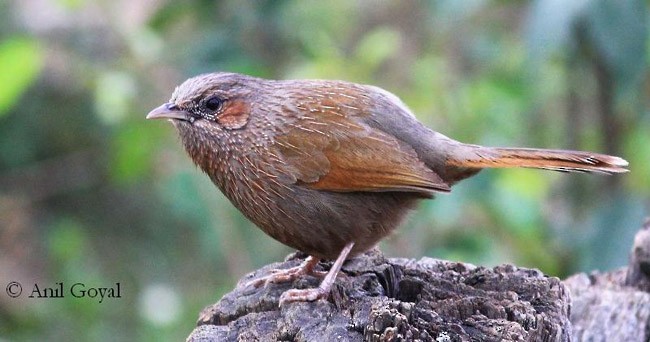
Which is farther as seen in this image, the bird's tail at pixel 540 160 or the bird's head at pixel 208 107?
the bird's head at pixel 208 107

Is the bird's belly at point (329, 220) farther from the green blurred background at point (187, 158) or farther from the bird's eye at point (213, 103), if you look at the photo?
the green blurred background at point (187, 158)

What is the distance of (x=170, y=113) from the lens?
14.0ft

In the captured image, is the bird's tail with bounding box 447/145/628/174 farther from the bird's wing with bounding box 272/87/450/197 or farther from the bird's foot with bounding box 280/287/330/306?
the bird's foot with bounding box 280/287/330/306

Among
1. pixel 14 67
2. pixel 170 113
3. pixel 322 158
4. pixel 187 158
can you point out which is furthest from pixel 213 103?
pixel 187 158

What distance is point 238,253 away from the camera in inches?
257

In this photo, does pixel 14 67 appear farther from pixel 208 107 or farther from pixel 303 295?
pixel 303 295

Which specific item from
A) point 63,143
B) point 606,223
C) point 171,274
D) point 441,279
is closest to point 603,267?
point 606,223

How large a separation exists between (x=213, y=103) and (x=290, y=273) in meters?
0.85

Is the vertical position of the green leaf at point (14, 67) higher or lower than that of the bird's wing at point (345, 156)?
higher

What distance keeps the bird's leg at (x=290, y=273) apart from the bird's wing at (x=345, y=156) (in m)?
0.38

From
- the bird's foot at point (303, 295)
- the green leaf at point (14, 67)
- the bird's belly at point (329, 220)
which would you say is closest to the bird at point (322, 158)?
the bird's belly at point (329, 220)

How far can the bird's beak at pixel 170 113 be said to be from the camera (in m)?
4.25

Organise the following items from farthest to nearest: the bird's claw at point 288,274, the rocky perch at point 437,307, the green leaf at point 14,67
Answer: the green leaf at point 14,67
the bird's claw at point 288,274
the rocky perch at point 437,307

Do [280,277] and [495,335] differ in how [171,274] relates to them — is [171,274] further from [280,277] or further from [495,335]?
[495,335]
